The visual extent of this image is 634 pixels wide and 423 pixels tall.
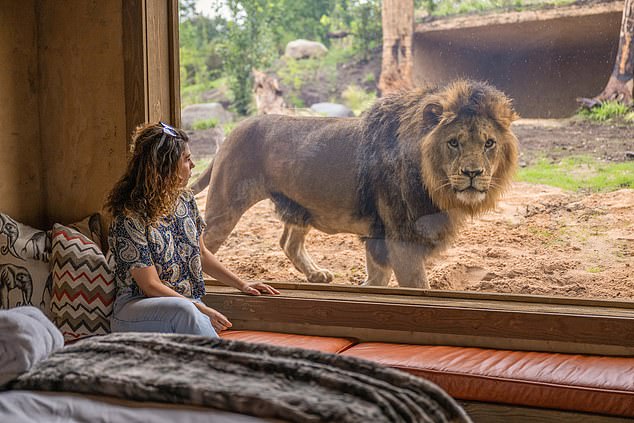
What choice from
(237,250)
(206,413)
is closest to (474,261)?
(237,250)

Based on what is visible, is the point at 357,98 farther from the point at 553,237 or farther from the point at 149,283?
the point at 149,283

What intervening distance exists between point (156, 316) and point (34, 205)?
149 cm

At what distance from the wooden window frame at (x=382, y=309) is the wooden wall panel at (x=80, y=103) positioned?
106 mm

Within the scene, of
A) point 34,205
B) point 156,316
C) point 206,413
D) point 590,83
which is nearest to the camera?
point 206,413

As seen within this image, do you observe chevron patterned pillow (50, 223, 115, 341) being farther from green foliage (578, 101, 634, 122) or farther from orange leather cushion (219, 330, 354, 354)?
green foliage (578, 101, 634, 122)

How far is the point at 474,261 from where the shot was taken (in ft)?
10.7

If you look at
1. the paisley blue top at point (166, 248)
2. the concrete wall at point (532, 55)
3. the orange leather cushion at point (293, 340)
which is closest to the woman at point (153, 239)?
the paisley blue top at point (166, 248)

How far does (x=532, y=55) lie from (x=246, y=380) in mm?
2062

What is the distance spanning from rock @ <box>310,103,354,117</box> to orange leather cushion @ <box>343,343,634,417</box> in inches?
42.9

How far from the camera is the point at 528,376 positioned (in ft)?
8.97

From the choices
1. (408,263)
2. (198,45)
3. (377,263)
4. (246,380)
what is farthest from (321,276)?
(246,380)

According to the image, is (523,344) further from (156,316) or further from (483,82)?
(156,316)

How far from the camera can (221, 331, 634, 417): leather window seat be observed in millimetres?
2598

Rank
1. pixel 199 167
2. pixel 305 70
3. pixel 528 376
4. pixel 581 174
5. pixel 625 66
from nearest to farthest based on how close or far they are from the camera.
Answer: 1. pixel 528 376
2. pixel 625 66
3. pixel 581 174
4. pixel 305 70
5. pixel 199 167
